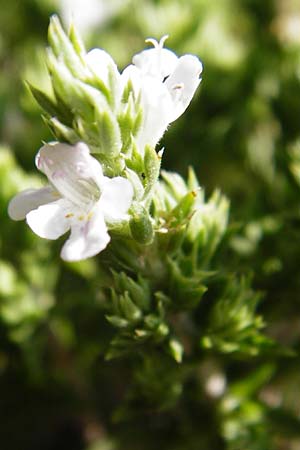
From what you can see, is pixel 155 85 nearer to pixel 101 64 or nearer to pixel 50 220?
pixel 101 64

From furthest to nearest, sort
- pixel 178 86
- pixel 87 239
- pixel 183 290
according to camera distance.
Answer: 1. pixel 183 290
2. pixel 178 86
3. pixel 87 239

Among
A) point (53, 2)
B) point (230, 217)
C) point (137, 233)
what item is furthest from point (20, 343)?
point (53, 2)

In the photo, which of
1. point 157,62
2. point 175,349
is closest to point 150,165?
point 157,62

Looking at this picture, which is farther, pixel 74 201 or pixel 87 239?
pixel 74 201

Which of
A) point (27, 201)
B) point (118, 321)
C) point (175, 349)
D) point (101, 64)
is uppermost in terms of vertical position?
point (101, 64)

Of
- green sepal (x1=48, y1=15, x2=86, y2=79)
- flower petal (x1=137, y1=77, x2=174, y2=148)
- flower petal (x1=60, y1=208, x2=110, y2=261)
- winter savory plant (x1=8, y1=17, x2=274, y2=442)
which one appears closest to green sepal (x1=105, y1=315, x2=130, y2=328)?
winter savory plant (x1=8, y1=17, x2=274, y2=442)

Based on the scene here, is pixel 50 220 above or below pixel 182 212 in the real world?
above

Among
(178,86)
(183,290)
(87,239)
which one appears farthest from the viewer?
(183,290)

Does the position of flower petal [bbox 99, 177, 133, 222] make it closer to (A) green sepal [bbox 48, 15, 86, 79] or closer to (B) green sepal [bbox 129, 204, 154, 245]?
(B) green sepal [bbox 129, 204, 154, 245]
